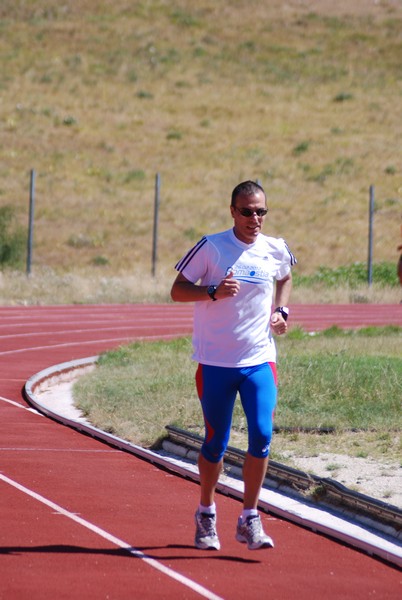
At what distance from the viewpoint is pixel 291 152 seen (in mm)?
58969

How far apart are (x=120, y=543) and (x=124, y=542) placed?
4 centimetres

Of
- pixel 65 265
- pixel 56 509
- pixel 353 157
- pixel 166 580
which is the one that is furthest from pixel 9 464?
pixel 353 157

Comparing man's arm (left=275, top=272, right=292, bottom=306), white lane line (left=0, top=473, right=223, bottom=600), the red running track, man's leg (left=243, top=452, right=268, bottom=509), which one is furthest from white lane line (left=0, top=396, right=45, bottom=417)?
man's leg (left=243, top=452, right=268, bottom=509)

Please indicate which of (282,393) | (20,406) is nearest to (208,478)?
(282,393)

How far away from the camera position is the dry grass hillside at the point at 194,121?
162ft

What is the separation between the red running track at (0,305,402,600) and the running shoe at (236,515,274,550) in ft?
0.31

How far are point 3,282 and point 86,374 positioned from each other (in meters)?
17.1

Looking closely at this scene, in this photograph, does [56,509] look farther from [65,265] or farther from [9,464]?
[65,265]

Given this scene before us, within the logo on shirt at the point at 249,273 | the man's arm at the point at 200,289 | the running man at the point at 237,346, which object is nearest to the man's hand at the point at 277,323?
the running man at the point at 237,346

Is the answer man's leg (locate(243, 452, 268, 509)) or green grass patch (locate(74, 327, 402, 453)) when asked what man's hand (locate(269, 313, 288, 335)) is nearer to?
man's leg (locate(243, 452, 268, 509))

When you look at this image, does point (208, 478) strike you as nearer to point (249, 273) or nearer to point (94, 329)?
point (249, 273)

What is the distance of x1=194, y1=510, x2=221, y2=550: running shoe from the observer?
7.95 m

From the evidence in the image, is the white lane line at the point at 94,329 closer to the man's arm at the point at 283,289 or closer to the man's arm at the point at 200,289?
the man's arm at the point at 283,289

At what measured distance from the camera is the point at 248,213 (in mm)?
8000
